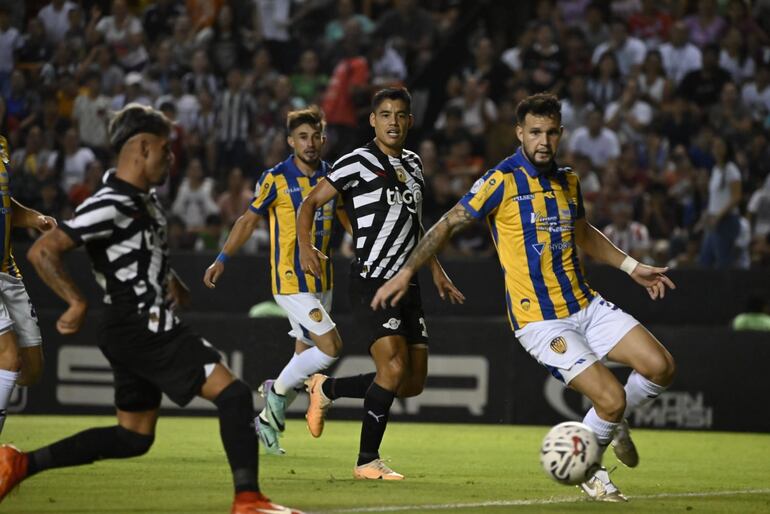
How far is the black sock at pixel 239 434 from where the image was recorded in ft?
20.5

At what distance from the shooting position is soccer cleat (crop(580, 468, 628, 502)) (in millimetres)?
7625

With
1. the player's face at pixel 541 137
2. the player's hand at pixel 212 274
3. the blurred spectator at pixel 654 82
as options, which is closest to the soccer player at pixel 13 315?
the player's hand at pixel 212 274

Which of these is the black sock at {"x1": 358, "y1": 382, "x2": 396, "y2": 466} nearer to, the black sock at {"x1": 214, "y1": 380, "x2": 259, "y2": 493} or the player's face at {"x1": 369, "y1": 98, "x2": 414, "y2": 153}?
the player's face at {"x1": 369, "y1": 98, "x2": 414, "y2": 153}

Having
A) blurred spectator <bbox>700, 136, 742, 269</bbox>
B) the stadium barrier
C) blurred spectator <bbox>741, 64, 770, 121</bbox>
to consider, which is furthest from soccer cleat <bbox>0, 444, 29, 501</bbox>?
blurred spectator <bbox>741, 64, 770, 121</bbox>

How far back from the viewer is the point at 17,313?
842 centimetres

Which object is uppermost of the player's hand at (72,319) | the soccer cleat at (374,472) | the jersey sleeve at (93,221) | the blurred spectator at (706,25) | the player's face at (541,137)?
the blurred spectator at (706,25)

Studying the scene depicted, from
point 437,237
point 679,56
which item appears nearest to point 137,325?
point 437,237

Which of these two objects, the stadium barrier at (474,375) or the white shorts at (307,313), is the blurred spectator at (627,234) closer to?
the stadium barrier at (474,375)

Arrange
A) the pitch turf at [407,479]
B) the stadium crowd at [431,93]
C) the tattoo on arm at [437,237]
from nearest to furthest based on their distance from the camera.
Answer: the pitch turf at [407,479]
the tattoo on arm at [437,237]
the stadium crowd at [431,93]

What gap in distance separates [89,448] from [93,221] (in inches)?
45.2

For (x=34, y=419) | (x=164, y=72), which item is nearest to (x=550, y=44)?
(x=164, y=72)

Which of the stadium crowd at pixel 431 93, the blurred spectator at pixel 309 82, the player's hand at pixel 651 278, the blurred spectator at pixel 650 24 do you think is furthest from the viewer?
the blurred spectator at pixel 650 24

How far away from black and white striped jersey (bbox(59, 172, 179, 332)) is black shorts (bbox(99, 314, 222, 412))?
0.06 m

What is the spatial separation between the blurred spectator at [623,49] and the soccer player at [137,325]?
1303 cm
